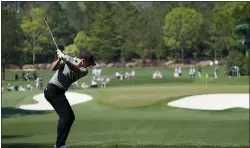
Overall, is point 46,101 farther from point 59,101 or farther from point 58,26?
point 59,101

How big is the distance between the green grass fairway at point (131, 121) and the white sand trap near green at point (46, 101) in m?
0.35

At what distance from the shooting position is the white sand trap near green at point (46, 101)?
25191 millimetres

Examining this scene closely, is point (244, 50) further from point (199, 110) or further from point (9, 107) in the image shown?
point (9, 107)

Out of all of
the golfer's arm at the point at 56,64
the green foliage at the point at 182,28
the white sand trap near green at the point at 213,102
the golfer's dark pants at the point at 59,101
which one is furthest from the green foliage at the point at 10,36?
the green foliage at the point at 182,28

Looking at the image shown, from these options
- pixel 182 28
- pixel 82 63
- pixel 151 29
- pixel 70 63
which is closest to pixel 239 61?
→ pixel 182 28

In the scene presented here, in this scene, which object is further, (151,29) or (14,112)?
(151,29)

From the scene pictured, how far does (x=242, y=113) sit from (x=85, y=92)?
944 cm

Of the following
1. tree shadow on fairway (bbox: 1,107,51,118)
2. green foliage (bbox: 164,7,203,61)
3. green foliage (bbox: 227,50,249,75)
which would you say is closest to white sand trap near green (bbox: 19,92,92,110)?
tree shadow on fairway (bbox: 1,107,51,118)

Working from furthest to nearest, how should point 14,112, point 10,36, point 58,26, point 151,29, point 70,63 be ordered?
point 151,29, point 58,26, point 10,36, point 14,112, point 70,63

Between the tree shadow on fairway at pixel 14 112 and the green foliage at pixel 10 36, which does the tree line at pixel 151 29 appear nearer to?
the green foliage at pixel 10 36

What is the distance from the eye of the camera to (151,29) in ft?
167

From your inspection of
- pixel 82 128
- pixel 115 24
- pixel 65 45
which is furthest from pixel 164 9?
pixel 82 128

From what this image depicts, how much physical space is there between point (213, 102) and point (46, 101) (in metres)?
7.64

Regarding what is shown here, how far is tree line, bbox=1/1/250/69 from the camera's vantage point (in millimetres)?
41156
